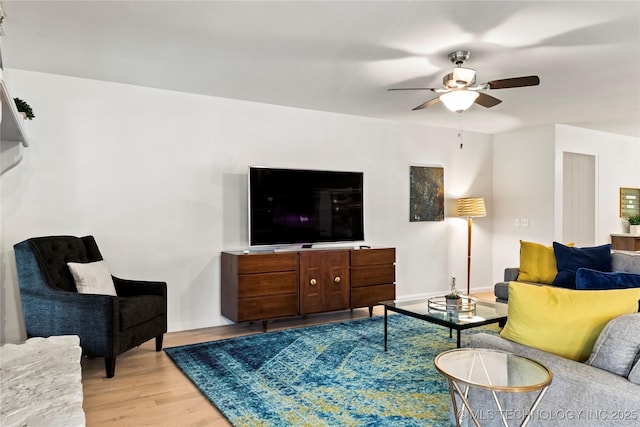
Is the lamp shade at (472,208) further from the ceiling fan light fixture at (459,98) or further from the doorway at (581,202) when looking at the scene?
the ceiling fan light fixture at (459,98)

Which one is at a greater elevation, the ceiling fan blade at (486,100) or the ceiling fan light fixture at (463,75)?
the ceiling fan light fixture at (463,75)

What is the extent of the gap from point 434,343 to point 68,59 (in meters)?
3.84

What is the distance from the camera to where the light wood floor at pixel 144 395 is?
8.15 feet

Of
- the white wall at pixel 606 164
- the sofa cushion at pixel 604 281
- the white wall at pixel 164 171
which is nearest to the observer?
the sofa cushion at pixel 604 281

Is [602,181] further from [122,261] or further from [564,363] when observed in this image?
[122,261]

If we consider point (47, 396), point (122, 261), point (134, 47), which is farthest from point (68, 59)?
point (47, 396)


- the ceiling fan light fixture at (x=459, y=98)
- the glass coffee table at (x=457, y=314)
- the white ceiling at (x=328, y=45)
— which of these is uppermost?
the white ceiling at (x=328, y=45)

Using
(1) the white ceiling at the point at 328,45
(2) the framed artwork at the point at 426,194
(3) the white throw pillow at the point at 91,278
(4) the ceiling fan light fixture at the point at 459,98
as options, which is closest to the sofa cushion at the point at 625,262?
(1) the white ceiling at the point at 328,45

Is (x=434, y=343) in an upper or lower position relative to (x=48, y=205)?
lower

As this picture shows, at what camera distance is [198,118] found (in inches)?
177

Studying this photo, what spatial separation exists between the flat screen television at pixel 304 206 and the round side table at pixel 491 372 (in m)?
2.94

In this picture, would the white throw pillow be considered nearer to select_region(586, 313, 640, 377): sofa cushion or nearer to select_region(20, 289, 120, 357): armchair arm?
select_region(20, 289, 120, 357): armchair arm

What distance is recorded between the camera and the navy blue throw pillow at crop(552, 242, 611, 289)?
12.7ft

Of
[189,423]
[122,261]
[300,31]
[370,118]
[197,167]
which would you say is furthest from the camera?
[370,118]
